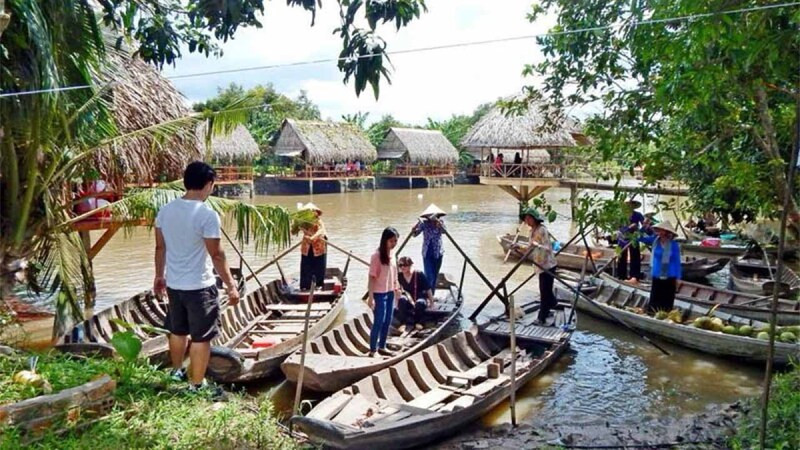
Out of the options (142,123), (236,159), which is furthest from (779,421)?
(236,159)

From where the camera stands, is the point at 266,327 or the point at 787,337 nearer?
the point at 787,337

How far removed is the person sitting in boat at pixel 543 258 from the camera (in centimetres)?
762

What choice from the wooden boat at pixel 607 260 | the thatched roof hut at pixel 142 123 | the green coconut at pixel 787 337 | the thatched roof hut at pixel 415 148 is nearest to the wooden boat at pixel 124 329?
the thatched roof hut at pixel 142 123

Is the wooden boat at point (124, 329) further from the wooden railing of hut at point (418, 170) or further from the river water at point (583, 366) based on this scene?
the wooden railing of hut at point (418, 170)

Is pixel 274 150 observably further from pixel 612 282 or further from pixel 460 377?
pixel 460 377

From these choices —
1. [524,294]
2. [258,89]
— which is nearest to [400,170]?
[524,294]

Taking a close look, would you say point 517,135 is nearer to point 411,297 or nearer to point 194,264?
point 411,297

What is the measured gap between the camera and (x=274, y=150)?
104 feet

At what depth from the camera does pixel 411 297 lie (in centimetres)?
799

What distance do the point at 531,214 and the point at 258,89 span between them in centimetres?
339

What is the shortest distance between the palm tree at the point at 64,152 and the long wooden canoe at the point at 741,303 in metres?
5.93

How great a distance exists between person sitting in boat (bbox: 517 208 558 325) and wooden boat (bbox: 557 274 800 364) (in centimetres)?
64

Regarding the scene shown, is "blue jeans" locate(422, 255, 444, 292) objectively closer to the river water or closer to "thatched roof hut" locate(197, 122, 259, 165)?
the river water

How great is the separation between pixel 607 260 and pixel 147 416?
10953 mm
